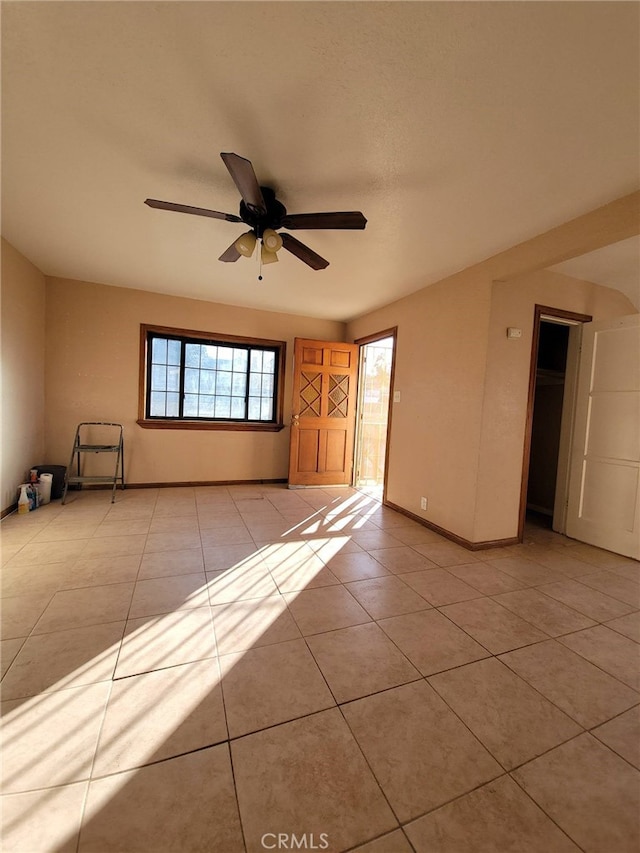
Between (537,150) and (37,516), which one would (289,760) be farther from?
(37,516)

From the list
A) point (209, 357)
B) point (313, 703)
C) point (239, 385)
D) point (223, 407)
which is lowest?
point (313, 703)

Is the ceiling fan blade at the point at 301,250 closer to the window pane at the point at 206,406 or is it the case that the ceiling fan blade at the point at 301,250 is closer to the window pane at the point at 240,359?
the window pane at the point at 240,359

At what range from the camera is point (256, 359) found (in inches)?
203

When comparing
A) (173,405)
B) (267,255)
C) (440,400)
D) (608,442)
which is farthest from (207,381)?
(608,442)

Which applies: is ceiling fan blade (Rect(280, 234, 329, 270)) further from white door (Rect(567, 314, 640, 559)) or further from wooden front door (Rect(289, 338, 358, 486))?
white door (Rect(567, 314, 640, 559))

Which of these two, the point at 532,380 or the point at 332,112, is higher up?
the point at 332,112

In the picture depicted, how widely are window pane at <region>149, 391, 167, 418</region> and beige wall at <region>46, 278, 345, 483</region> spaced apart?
0.22 meters

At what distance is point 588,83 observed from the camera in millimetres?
1396

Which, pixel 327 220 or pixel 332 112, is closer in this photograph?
pixel 332 112

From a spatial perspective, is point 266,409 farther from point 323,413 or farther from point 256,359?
point 323,413

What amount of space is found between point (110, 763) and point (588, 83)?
309 centimetres

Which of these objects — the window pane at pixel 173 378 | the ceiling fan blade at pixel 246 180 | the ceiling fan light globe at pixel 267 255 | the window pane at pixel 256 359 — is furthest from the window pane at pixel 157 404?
the ceiling fan blade at pixel 246 180

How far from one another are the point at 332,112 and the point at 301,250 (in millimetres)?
871

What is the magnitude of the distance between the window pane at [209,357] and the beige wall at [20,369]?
1.81m
